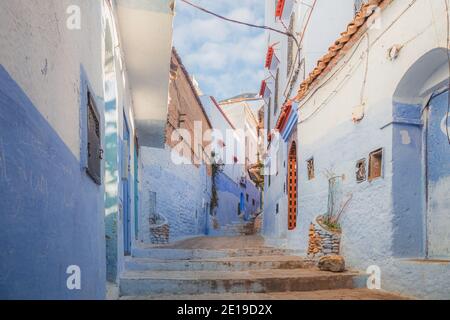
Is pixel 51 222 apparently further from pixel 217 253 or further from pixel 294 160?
pixel 294 160

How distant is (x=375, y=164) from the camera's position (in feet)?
17.2

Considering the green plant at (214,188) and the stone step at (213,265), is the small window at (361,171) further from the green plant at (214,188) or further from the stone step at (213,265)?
the green plant at (214,188)

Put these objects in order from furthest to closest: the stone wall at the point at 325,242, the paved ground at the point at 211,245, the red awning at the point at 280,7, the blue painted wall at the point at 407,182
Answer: the red awning at the point at 280,7 < the paved ground at the point at 211,245 < the stone wall at the point at 325,242 < the blue painted wall at the point at 407,182

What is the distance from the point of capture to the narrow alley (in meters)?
1.68

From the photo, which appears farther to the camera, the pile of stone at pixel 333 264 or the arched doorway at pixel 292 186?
the arched doorway at pixel 292 186

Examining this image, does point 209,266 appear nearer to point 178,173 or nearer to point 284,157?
point 284,157

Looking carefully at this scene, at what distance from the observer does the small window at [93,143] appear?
3078mm

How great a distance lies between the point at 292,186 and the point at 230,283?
5.44 m

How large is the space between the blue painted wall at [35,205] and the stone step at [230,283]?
218 cm

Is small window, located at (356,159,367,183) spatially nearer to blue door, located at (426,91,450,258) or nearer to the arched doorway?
blue door, located at (426,91,450,258)

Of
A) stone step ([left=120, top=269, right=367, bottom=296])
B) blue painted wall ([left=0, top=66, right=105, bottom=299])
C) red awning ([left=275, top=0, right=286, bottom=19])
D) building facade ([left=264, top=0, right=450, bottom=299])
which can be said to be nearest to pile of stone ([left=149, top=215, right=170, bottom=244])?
stone step ([left=120, top=269, right=367, bottom=296])

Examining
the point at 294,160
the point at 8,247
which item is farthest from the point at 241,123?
the point at 8,247

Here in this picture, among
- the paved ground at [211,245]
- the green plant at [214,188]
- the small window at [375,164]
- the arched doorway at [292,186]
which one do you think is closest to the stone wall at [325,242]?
the small window at [375,164]

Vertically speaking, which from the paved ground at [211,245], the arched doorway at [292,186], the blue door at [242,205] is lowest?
the blue door at [242,205]
